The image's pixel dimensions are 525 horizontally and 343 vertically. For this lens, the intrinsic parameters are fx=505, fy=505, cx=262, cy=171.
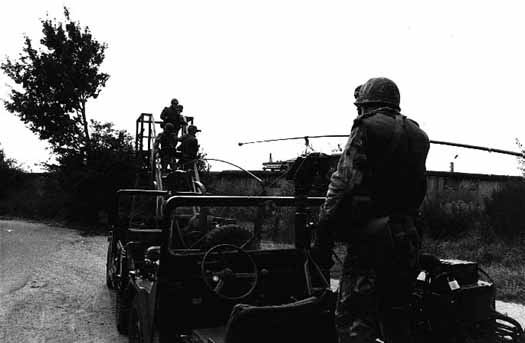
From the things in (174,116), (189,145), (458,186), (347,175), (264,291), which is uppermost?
(174,116)

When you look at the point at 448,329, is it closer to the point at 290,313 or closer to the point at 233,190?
the point at 290,313

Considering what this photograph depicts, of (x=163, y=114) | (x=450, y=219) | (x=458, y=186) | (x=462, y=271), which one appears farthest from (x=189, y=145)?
(x=458, y=186)

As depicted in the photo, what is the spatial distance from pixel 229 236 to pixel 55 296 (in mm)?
4521

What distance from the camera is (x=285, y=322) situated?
2.95 m

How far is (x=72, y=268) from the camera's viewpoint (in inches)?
402

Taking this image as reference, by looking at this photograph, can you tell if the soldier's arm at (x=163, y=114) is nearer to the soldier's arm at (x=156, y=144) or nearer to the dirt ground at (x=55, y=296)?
the soldier's arm at (x=156, y=144)

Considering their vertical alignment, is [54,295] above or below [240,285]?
below

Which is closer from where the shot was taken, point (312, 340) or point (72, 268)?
point (312, 340)

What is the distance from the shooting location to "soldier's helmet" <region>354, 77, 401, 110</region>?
3025mm

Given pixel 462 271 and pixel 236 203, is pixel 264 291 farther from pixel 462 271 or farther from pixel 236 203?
pixel 462 271

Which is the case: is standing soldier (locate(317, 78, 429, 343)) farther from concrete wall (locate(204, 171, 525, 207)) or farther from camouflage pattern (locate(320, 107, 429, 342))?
concrete wall (locate(204, 171, 525, 207))

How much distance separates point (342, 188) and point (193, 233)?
256 centimetres

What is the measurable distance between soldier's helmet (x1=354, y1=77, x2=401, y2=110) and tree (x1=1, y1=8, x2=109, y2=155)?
17789 mm

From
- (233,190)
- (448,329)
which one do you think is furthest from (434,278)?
(233,190)
